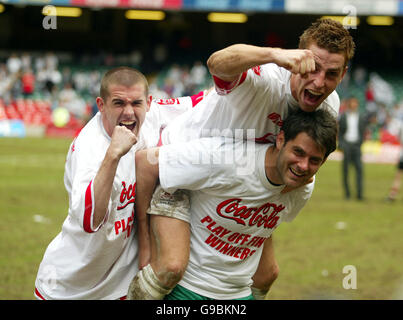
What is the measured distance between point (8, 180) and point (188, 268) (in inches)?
421

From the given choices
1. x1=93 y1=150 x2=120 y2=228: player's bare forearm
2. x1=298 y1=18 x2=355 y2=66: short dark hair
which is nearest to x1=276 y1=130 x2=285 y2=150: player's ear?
x1=298 y1=18 x2=355 y2=66: short dark hair

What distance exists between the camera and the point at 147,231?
3701 mm

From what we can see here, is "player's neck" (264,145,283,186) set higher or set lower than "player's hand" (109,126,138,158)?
lower

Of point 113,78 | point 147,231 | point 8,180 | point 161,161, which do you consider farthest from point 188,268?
point 8,180

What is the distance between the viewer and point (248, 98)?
3.43 metres

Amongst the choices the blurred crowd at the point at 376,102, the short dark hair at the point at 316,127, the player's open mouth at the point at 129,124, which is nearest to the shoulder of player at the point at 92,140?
the player's open mouth at the point at 129,124

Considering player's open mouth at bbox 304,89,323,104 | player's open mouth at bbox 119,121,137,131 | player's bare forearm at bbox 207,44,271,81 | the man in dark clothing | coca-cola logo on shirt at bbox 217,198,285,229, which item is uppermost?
player's bare forearm at bbox 207,44,271,81

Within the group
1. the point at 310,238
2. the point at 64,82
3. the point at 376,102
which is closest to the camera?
the point at 310,238

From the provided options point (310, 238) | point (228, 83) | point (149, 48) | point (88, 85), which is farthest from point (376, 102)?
point (228, 83)

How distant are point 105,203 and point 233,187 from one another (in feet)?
2.57

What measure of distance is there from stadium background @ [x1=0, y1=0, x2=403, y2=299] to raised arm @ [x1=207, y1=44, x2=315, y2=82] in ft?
71.2

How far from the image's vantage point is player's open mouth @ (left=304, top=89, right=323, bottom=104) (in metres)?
3.25

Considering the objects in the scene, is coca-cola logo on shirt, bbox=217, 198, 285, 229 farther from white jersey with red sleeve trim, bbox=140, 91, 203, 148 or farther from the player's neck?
white jersey with red sleeve trim, bbox=140, 91, 203, 148

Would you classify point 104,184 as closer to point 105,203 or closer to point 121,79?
point 105,203
